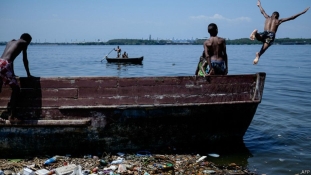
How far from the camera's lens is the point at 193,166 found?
5.49m

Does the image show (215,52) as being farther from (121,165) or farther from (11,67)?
(11,67)

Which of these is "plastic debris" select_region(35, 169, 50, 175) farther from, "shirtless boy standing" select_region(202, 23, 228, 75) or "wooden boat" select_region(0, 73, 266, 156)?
"shirtless boy standing" select_region(202, 23, 228, 75)

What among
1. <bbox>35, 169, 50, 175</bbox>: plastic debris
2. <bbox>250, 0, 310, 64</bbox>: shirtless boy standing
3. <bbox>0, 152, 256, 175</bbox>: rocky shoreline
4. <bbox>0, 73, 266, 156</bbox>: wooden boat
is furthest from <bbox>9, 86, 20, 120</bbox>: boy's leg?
<bbox>250, 0, 310, 64</bbox>: shirtless boy standing

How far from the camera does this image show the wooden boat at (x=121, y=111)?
215 inches

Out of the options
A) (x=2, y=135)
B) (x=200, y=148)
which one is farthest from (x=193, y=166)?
(x=2, y=135)

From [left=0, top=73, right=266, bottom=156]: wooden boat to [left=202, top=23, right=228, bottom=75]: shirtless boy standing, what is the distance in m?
0.48

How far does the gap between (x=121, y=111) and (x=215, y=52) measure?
7.98 ft

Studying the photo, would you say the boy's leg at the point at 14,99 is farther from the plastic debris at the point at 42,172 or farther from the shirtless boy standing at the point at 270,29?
the shirtless boy standing at the point at 270,29

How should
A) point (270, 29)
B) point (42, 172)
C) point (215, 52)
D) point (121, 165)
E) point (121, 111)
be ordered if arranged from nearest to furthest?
1. point (42, 172)
2. point (121, 165)
3. point (121, 111)
4. point (215, 52)
5. point (270, 29)

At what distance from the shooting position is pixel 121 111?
5.53 m

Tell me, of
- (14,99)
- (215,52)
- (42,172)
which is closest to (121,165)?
(42,172)

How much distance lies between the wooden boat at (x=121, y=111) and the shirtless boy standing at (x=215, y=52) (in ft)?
1.59

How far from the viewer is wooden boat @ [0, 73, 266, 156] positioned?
5449 mm

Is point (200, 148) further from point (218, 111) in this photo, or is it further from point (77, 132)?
point (77, 132)
